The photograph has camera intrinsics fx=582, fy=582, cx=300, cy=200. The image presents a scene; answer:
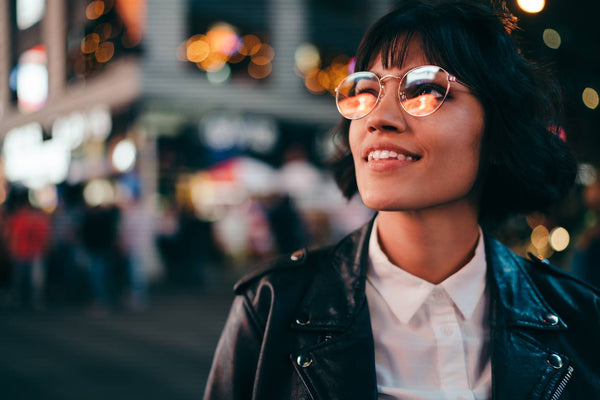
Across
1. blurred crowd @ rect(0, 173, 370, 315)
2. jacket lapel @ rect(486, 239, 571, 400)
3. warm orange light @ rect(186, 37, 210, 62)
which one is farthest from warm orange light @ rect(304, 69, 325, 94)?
jacket lapel @ rect(486, 239, 571, 400)

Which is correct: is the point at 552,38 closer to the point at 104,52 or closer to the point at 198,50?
the point at 198,50

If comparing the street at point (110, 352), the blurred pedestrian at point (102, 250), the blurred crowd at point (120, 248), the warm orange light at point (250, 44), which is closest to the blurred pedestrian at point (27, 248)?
the blurred crowd at point (120, 248)

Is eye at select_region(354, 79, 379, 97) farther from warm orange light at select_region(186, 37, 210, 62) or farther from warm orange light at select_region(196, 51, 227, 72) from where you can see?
warm orange light at select_region(196, 51, 227, 72)

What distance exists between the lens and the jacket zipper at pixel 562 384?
4.92 ft

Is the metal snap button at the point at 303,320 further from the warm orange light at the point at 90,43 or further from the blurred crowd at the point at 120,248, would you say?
the warm orange light at the point at 90,43

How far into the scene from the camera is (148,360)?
6.21 meters

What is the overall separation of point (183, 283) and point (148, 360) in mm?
6288

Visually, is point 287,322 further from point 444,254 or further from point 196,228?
point 196,228

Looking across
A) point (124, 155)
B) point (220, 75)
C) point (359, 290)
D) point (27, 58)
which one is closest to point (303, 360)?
point (359, 290)

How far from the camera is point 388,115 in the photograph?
1.52 meters

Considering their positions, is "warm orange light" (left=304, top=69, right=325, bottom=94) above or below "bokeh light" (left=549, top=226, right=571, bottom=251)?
above

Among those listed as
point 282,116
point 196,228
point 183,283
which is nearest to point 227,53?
point 282,116

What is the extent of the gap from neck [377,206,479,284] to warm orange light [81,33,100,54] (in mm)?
15611

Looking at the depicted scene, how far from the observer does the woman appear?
1.51m
